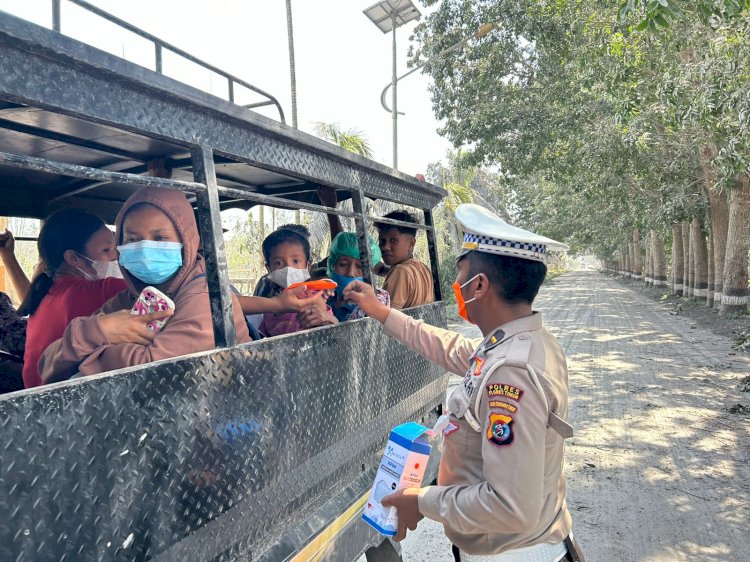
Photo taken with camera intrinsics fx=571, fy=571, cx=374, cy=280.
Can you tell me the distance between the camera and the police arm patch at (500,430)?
59.5 inches

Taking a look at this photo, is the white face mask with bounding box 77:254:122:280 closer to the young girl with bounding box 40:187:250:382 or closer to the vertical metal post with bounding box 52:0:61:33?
the young girl with bounding box 40:187:250:382

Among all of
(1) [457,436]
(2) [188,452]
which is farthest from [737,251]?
(2) [188,452]

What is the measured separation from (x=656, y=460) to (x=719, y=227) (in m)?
14.5

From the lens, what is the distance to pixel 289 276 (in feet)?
11.3

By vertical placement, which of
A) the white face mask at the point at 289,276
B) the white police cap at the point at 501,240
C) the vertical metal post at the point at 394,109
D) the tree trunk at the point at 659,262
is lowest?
the tree trunk at the point at 659,262

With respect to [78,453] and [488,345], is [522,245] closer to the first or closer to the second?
[488,345]

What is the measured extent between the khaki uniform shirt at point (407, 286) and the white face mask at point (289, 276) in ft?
1.89

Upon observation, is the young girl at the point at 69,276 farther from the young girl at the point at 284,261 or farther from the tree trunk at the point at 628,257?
the tree trunk at the point at 628,257

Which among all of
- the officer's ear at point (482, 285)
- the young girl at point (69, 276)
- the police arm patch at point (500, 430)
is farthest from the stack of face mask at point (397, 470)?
the young girl at point (69, 276)

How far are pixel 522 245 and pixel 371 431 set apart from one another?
1312 millimetres

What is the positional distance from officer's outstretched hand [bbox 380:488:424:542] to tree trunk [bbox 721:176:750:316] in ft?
50.2

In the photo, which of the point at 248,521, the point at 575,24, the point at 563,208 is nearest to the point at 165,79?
the point at 248,521

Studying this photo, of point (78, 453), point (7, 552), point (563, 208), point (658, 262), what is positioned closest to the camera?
point (7, 552)

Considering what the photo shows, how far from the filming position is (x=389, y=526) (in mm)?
1786
